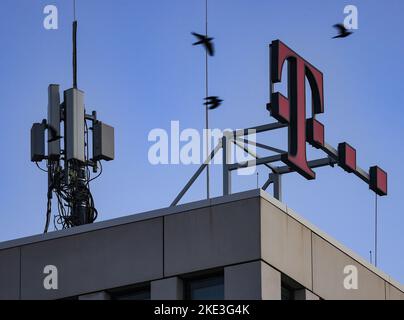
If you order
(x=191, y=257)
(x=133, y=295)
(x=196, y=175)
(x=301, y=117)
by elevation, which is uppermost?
(x=301, y=117)

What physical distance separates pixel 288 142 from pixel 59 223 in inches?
392

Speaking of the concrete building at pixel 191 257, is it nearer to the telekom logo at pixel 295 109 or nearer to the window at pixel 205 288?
the window at pixel 205 288

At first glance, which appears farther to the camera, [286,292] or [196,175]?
[196,175]

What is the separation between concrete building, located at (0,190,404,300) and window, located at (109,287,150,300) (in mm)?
24

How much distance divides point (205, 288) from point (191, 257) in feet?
2.69

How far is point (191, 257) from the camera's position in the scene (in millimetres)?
46781

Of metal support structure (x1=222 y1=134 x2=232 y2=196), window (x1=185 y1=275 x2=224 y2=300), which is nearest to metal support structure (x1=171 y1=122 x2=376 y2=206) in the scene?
metal support structure (x1=222 y1=134 x2=232 y2=196)

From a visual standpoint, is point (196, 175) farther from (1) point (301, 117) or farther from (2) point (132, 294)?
(2) point (132, 294)

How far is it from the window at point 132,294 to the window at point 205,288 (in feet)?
3.66

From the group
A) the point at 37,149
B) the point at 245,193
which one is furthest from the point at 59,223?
the point at 245,193

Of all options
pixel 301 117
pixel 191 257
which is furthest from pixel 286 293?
pixel 301 117

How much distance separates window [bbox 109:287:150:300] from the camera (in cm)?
4744

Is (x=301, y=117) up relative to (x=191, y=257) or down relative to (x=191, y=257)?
up
